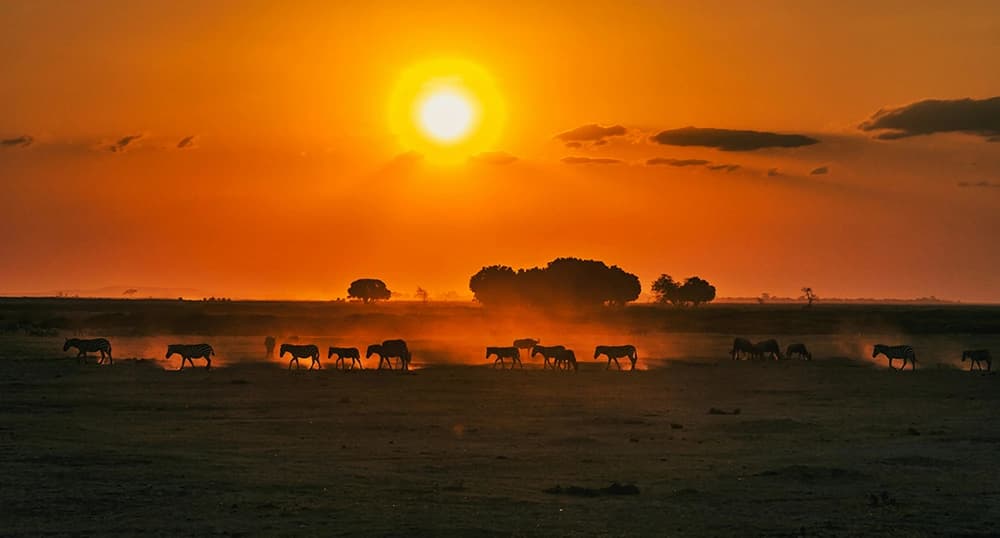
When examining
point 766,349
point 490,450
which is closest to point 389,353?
point 766,349

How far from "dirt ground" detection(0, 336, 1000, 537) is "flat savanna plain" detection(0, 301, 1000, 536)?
0.09 meters

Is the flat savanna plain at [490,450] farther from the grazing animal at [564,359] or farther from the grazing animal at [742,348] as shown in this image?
the grazing animal at [742,348]

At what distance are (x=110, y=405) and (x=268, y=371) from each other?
55.9ft

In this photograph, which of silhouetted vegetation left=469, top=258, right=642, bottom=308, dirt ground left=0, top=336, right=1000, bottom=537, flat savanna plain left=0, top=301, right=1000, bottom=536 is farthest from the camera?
silhouetted vegetation left=469, top=258, right=642, bottom=308

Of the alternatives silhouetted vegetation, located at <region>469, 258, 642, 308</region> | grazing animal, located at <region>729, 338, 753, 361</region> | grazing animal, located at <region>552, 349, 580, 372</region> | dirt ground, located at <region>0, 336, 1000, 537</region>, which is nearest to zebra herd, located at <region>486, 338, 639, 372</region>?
grazing animal, located at <region>552, 349, 580, 372</region>

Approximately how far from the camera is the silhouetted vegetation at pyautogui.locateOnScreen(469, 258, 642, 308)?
16200cm

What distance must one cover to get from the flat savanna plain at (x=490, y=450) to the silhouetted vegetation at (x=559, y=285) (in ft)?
334

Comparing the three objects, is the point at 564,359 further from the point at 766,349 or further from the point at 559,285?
the point at 559,285

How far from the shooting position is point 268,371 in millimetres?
54750

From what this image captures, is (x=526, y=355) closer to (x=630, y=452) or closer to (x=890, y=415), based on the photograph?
(x=890, y=415)

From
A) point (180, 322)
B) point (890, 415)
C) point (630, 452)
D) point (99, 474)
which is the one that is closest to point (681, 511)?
point (630, 452)

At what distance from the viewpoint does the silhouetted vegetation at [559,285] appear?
162000 mm

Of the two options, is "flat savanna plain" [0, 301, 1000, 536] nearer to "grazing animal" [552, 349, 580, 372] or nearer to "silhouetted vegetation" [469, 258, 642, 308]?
"grazing animal" [552, 349, 580, 372]

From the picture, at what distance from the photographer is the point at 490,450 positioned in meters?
28.4
